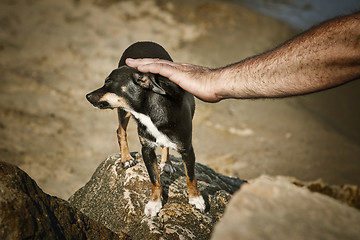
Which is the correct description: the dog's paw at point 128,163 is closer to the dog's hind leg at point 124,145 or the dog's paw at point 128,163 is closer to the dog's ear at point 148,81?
the dog's hind leg at point 124,145

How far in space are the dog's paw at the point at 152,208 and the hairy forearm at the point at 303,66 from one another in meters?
1.50

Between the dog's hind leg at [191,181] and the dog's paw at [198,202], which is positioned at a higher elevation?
the dog's hind leg at [191,181]

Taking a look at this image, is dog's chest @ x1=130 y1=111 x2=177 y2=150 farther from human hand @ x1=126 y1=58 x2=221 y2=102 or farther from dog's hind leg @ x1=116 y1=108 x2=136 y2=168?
dog's hind leg @ x1=116 y1=108 x2=136 y2=168

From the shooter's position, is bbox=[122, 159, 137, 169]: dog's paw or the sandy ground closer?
bbox=[122, 159, 137, 169]: dog's paw

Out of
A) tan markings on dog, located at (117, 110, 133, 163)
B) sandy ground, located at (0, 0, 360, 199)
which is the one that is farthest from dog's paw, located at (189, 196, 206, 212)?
sandy ground, located at (0, 0, 360, 199)

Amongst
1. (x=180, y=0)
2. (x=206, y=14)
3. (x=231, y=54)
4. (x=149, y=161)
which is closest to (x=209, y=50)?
(x=231, y=54)

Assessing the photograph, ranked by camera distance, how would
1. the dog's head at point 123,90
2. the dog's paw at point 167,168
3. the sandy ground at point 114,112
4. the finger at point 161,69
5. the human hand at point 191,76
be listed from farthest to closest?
the sandy ground at point 114,112 < the dog's paw at point 167,168 < the dog's head at point 123,90 < the finger at point 161,69 < the human hand at point 191,76

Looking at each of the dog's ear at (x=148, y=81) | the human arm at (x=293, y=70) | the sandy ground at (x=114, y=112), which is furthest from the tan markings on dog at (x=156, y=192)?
the sandy ground at (x=114, y=112)

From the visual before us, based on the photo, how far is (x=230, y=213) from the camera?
1689 millimetres

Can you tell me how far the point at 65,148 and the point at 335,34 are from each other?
22.6 ft

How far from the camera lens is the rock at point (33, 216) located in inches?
87.7

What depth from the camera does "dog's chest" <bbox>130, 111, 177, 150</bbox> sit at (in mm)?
3305

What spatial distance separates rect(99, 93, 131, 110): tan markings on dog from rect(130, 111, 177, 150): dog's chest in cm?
14

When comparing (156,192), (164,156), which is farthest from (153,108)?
Answer: (164,156)
